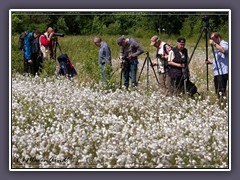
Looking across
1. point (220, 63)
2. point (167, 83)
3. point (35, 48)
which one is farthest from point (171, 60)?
point (35, 48)

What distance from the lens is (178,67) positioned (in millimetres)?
13781

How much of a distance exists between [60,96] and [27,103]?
21.8 inches

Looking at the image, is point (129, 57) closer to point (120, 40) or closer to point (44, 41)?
point (120, 40)

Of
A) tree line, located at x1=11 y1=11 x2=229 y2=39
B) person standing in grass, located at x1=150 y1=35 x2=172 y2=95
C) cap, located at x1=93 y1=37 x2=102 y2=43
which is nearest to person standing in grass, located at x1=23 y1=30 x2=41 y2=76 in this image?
tree line, located at x1=11 y1=11 x2=229 y2=39

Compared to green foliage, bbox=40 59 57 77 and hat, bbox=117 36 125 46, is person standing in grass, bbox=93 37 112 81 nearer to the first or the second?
hat, bbox=117 36 125 46

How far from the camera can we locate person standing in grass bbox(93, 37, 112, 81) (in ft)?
44.4

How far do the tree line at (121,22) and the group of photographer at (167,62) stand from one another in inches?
7.7

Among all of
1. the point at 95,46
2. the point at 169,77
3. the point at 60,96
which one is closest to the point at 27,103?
the point at 60,96

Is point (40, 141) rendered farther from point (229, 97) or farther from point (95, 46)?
point (229, 97)

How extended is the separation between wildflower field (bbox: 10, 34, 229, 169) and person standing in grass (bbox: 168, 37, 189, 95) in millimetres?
160

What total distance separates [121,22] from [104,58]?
3.82 feet

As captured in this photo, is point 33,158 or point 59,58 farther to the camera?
point 59,58
